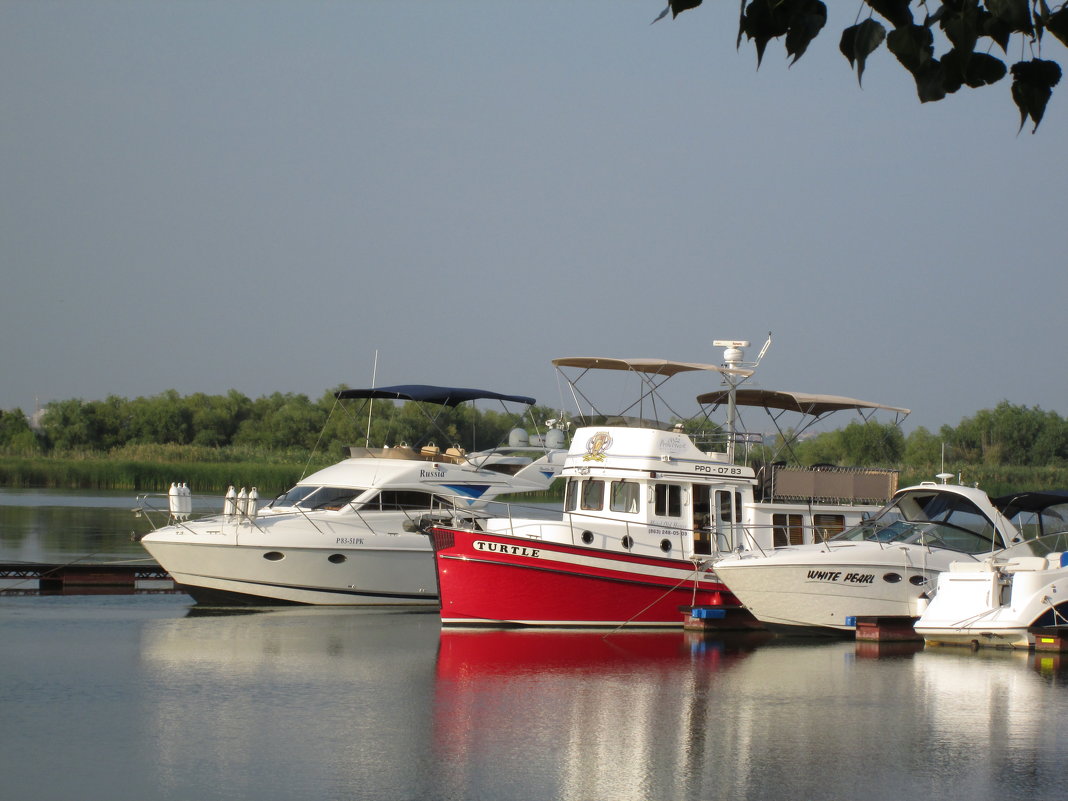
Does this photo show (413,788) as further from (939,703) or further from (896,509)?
(896,509)

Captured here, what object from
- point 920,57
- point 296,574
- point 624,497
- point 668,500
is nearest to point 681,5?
point 920,57

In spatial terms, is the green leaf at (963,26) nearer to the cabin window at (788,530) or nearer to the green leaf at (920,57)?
the green leaf at (920,57)

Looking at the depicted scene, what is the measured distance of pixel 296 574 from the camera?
68.9 feet

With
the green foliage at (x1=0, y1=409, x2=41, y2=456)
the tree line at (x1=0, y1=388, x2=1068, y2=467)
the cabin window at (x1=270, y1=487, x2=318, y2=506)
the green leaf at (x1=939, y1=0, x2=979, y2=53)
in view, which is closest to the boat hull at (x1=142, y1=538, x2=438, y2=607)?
the cabin window at (x1=270, y1=487, x2=318, y2=506)

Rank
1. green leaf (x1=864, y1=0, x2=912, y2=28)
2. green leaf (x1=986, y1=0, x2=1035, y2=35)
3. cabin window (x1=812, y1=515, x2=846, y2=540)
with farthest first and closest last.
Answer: cabin window (x1=812, y1=515, x2=846, y2=540), green leaf (x1=864, y1=0, x2=912, y2=28), green leaf (x1=986, y1=0, x2=1035, y2=35)

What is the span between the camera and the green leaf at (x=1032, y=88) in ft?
12.0

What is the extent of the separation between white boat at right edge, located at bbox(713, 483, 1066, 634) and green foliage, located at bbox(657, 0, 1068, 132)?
47.4ft

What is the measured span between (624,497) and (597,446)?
96 centimetres

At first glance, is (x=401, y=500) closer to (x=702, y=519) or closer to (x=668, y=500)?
(x=668, y=500)

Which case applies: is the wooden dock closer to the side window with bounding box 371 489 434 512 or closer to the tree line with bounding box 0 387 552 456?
the side window with bounding box 371 489 434 512

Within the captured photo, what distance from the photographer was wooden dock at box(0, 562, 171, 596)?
73.9ft

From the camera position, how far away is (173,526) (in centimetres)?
2102

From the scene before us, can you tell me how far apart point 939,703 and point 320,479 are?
12.6 m

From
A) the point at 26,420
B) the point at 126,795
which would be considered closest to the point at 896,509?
the point at 126,795
